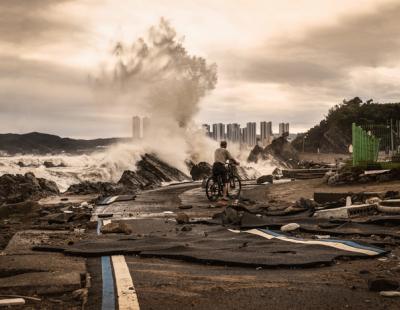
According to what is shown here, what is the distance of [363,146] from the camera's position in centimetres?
2627

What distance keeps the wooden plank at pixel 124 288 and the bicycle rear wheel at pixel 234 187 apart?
11932mm

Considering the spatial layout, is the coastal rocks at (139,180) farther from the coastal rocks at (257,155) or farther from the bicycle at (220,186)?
the coastal rocks at (257,155)

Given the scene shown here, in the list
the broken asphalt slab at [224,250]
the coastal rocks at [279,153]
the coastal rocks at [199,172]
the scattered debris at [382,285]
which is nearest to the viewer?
the scattered debris at [382,285]

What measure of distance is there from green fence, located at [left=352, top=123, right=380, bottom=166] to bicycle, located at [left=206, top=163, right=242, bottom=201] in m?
8.41

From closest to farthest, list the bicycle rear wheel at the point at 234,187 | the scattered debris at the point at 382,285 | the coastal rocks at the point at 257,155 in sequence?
the scattered debris at the point at 382,285, the bicycle rear wheel at the point at 234,187, the coastal rocks at the point at 257,155

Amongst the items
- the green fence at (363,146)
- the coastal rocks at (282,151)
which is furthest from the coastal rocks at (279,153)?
the green fence at (363,146)

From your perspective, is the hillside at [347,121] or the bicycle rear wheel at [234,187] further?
the hillside at [347,121]

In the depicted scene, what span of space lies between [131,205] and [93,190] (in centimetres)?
829

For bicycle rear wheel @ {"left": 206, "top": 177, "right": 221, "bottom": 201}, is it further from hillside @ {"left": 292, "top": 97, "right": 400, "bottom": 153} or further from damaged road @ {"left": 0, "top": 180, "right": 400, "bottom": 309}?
hillside @ {"left": 292, "top": 97, "right": 400, "bottom": 153}

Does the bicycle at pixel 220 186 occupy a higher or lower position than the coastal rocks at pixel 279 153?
lower

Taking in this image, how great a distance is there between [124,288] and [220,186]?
1349cm

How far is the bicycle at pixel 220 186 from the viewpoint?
18.9 m

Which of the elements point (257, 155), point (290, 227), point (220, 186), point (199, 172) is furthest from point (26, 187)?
point (257, 155)

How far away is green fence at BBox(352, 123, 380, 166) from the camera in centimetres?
2591
